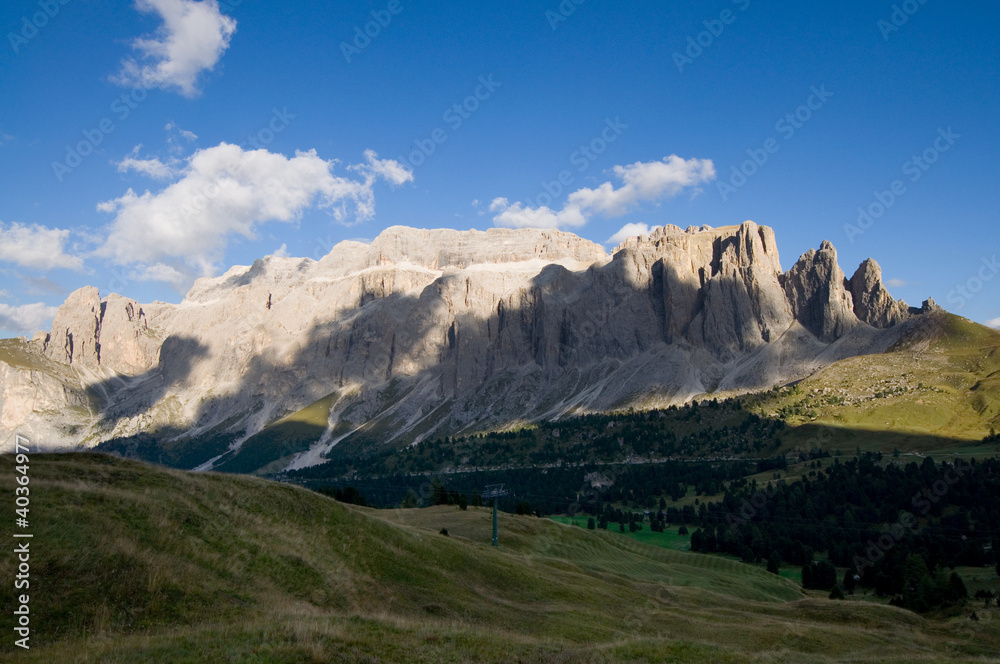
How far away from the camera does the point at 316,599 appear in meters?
28.2

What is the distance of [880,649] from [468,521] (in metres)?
44.2

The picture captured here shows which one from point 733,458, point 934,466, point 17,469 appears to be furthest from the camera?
point 733,458

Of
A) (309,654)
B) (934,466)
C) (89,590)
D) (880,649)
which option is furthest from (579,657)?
(934,466)

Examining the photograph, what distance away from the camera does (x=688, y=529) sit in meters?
140

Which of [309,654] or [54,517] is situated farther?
[54,517]

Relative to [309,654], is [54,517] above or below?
above

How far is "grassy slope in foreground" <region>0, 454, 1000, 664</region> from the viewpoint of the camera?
64.0ft

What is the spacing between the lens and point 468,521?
72.7 m

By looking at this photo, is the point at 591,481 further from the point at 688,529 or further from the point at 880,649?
the point at 880,649

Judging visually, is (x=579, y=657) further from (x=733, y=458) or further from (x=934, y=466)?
(x=733, y=458)

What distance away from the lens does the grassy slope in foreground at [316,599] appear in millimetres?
19516

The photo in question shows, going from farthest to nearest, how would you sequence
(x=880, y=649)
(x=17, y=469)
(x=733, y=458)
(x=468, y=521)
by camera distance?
1. (x=733, y=458)
2. (x=468, y=521)
3. (x=880, y=649)
4. (x=17, y=469)

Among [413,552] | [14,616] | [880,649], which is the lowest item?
[880,649]

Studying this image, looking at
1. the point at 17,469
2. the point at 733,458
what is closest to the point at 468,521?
the point at 17,469
